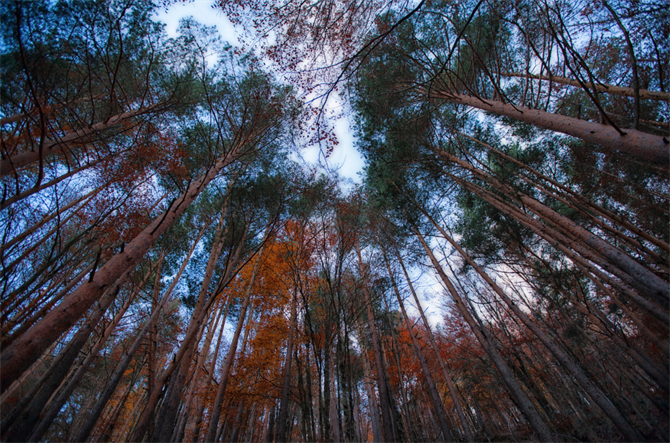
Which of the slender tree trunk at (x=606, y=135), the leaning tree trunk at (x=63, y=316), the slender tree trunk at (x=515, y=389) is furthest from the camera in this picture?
the slender tree trunk at (x=515, y=389)

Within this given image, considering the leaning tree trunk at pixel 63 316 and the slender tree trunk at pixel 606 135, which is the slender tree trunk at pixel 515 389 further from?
the leaning tree trunk at pixel 63 316

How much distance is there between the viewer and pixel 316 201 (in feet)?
15.5

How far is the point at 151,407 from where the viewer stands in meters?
3.39

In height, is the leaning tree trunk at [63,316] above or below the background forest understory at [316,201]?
below

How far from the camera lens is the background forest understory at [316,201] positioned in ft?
10.8

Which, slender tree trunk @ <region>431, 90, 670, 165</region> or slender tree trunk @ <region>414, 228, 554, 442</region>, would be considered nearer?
slender tree trunk @ <region>431, 90, 670, 165</region>

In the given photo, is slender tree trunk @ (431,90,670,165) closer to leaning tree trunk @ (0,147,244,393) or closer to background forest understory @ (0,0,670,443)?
background forest understory @ (0,0,670,443)

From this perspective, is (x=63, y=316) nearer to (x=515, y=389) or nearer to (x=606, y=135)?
(x=606, y=135)

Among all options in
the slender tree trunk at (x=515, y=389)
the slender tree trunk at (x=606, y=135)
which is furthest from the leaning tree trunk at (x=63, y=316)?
the slender tree trunk at (x=515, y=389)

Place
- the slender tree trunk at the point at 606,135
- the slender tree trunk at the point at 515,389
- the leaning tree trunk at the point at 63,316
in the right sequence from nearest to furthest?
the leaning tree trunk at the point at 63,316 < the slender tree trunk at the point at 606,135 < the slender tree trunk at the point at 515,389

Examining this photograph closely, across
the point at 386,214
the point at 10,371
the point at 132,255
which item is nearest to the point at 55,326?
the point at 10,371

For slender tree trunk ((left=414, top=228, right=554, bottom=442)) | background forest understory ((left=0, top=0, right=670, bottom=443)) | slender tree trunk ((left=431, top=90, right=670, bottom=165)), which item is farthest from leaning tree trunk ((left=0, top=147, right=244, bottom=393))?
slender tree trunk ((left=414, top=228, right=554, bottom=442))

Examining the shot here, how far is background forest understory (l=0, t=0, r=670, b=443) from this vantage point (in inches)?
129

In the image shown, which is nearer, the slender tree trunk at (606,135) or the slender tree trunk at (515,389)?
the slender tree trunk at (606,135)
